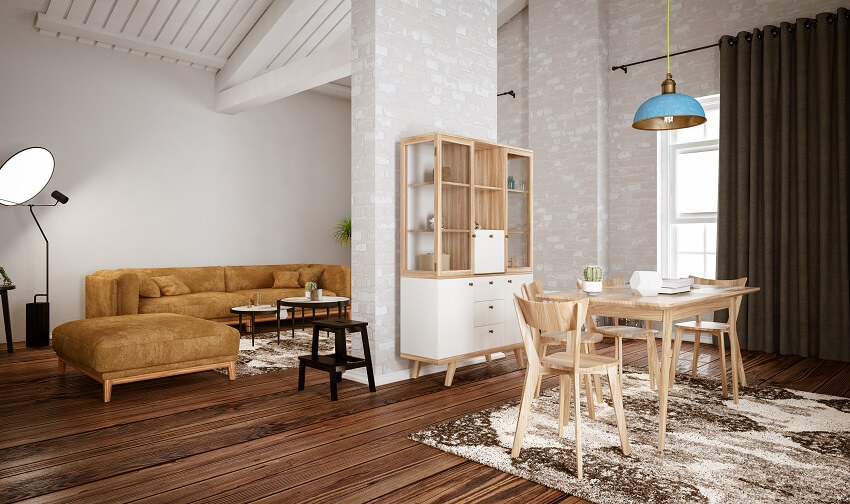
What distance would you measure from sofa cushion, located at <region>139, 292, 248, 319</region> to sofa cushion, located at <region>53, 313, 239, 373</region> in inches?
76.9

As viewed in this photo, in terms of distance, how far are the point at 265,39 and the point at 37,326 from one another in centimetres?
421

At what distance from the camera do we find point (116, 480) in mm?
2773

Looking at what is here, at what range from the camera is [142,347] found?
4297mm

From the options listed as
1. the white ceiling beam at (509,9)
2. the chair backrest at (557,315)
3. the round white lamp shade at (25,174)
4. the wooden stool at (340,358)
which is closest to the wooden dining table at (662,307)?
the chair backrest at (557,315)

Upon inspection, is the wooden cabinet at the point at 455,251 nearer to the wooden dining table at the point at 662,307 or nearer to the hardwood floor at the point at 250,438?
the hardwood floor at the point at 250,438

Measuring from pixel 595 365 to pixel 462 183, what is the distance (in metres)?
2.20

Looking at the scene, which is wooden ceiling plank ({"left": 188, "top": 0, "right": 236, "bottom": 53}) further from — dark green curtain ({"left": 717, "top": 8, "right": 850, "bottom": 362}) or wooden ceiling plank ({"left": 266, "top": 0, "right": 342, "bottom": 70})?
dark green curtain ({"left": 717, "top": 8, "right": 850, "bottom": 362})

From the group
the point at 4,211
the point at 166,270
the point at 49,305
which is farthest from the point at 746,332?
the point at 4,211

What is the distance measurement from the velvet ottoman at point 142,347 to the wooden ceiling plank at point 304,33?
4130 millimetres

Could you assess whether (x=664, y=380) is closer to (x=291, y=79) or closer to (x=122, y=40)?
(x=291, y=79)

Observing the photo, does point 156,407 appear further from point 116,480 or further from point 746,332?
point 746,332

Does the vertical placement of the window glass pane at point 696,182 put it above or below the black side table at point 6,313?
above

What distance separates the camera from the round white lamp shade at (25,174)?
6309 millimetres

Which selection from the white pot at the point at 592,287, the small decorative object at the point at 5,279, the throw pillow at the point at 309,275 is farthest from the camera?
the throw pillow at the point at 309,275
